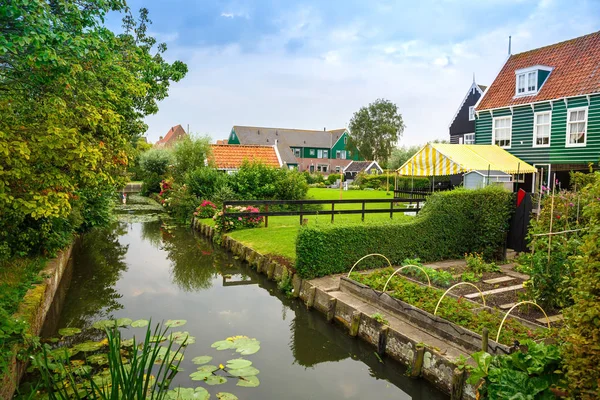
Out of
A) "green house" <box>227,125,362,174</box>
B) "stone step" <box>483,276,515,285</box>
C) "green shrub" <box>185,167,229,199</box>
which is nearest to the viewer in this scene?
"stone step" <box>483,276,515,285</box>

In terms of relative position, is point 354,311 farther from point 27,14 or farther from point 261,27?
point 261,27

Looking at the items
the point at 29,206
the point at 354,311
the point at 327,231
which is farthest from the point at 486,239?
the point at 29,206

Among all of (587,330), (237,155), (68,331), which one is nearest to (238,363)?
(68,331)

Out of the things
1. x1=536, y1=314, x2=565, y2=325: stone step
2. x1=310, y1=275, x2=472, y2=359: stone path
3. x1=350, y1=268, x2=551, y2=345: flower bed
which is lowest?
x1=310, y1=275, x2=472, y2=359: stone path

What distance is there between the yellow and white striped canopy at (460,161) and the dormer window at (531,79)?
9.29 feet

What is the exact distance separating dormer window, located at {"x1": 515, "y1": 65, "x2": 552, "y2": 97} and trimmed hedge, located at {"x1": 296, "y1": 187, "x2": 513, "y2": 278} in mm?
10519

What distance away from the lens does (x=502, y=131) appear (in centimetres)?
2042

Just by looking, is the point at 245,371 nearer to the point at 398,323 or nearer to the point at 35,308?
the point at 398,323

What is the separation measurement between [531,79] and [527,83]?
0.24 metres

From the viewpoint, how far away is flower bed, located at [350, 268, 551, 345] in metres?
5.78

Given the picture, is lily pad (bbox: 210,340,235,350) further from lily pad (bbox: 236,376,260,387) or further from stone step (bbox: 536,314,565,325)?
stone step (bbox: 536,314,565,325)

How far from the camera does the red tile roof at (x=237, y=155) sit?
82.8 ft

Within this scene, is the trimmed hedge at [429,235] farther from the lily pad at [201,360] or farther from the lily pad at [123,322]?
the lily pad at [123,322]

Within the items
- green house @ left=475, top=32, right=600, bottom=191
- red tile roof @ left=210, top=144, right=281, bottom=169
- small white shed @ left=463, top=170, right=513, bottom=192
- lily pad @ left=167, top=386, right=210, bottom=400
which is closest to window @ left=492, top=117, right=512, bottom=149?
green house @ left=475, top=32, right=600, bottom=191
